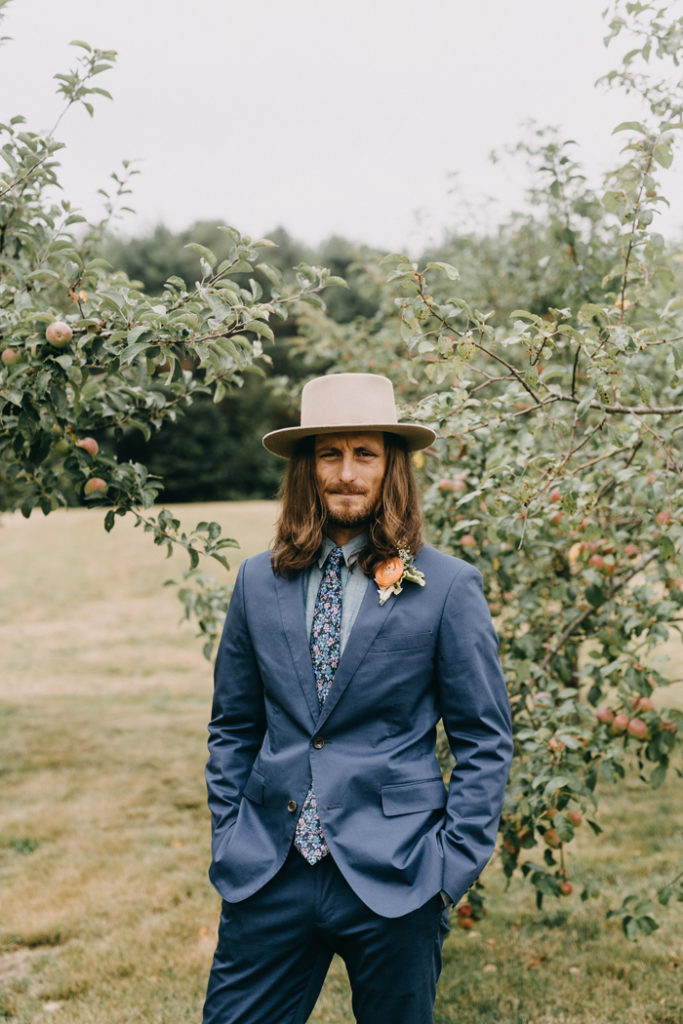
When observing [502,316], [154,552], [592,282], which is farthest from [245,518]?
[592,282]

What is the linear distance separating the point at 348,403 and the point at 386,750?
0.81m

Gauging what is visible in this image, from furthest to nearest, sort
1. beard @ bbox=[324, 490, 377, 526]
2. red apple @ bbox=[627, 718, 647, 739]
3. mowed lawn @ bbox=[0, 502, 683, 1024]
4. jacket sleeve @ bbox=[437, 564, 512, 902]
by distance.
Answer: mowed lawn @ bbox=[0, 502, 683, 1024] → red apple @ bbox=[627, 718, 647, 739] → beard @ bbox=[324, 490, 377, 526] → jacket sleeve @ bbox=[437, 564, 512, 902]

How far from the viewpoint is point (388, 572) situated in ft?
6.53

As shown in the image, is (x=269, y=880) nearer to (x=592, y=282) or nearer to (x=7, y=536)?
(x=592, y=282)

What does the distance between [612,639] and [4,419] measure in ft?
6.67

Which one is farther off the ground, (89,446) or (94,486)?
(89,446)

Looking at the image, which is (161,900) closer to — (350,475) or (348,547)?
(348,547)

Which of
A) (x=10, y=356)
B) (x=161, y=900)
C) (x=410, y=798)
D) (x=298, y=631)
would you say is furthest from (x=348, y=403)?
(x=161, y=900)

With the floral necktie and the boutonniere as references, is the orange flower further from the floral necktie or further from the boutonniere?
the floral necktie

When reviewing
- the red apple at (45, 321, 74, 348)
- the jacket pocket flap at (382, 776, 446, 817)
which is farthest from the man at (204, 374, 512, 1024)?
the red apple at (45, 321, 74, 348)

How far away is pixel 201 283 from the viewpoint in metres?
2.51

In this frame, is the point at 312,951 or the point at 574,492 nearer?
the point at 312,951

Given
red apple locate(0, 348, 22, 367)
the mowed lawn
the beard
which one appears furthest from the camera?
the mowed lawn

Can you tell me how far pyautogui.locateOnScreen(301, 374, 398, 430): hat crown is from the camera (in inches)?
82.4
